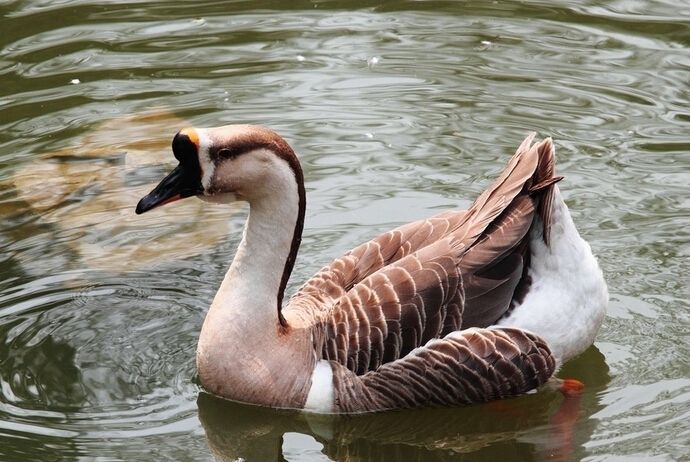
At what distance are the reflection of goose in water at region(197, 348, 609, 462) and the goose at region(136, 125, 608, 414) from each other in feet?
0.25

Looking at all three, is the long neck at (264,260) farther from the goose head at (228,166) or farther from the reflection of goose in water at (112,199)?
the reflection of goose in water at (112,199)

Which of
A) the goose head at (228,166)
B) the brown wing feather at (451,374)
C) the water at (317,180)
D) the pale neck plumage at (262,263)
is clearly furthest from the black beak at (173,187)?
the brown wing feather at (451,374)

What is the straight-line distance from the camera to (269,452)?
7105 mm

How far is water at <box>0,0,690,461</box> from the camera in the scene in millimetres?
7184

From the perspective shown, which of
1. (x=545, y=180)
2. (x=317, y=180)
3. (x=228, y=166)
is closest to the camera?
(x=228, y=166)

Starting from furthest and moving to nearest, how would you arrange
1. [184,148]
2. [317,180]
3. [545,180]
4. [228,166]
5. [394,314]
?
[317,180], [545,180], [394,314], [228,166], [184,148]

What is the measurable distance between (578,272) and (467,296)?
765 mm

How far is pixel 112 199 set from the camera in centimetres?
986

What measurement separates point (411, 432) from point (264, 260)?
127 cm

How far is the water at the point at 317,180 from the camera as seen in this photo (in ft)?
23.6

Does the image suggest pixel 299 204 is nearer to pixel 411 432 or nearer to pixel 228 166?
pixel 228 166

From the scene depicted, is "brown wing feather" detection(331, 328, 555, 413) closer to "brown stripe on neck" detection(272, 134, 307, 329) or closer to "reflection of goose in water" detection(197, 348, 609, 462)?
"reflection of goose in water" detection(197, 348, 609, 462)

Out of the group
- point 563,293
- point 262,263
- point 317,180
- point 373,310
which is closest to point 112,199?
point 317,180

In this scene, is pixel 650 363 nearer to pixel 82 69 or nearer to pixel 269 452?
pixel 269 452
